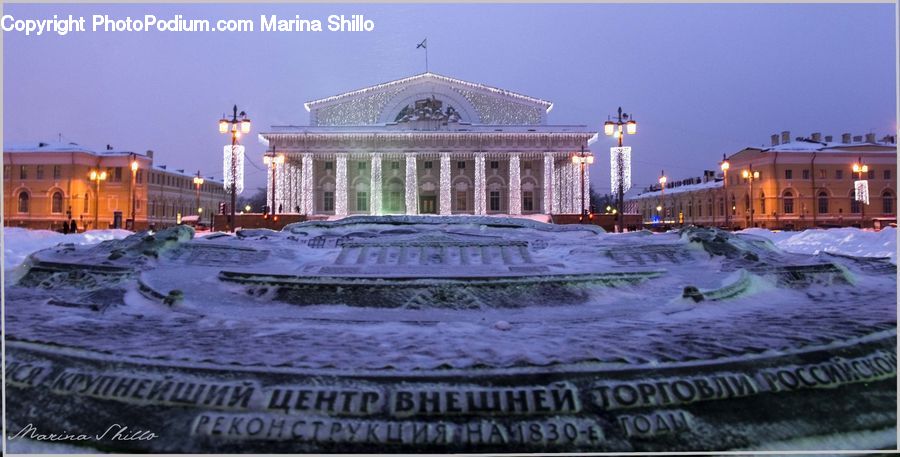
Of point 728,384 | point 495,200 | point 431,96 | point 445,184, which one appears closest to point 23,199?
point 728,384

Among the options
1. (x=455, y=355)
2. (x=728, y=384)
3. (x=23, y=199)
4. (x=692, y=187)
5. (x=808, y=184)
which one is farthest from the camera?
(x=692, y=187)

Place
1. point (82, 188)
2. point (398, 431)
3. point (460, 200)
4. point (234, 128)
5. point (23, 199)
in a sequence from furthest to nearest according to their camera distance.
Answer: point (460, 200), point (82, 188), point (234, 128), point (23, 199), point (398, 431)

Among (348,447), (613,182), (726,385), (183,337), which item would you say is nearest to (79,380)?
(183,337)

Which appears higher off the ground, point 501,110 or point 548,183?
point 501,110

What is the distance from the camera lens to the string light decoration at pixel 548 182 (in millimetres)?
37125

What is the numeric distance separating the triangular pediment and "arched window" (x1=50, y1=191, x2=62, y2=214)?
22.6m

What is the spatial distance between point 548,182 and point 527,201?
2960 mm

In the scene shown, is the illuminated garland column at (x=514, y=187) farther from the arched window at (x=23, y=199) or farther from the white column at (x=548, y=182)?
the arched window at (x=23, y=199)

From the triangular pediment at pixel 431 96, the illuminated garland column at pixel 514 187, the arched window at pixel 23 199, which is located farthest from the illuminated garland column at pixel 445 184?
the arched window at pixel 23 199

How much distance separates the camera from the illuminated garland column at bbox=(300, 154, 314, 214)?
36.6 m

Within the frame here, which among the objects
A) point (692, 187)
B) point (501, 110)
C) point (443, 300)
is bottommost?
point (443, 300)

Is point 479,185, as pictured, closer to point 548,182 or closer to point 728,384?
point 548,182

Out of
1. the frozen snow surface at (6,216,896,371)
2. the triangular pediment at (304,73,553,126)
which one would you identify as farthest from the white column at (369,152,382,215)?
the frozen snow surface at (6,216,896,371)

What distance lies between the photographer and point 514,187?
3766 centimetres
